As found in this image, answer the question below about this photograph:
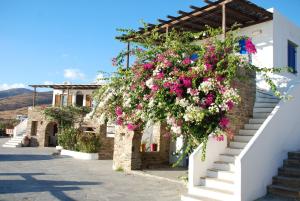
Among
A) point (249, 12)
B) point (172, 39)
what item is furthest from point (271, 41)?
point (172, 39)

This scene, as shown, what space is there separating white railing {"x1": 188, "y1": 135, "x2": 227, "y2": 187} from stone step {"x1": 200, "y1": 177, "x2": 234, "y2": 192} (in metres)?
0.17

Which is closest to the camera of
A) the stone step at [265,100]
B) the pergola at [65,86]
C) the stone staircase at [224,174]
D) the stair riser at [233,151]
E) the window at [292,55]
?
the stone staircase at [224,174]

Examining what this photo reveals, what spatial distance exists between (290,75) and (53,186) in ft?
36.9

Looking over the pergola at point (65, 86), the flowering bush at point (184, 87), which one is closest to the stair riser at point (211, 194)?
the flowering bush at point (184, 87)

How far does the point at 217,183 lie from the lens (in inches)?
314

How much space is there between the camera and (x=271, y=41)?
43.9 feet

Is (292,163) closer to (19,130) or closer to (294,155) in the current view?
(294,155)

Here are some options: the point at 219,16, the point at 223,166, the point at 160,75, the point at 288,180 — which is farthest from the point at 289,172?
the point at 219,16

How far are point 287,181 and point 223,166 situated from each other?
1.73 metres

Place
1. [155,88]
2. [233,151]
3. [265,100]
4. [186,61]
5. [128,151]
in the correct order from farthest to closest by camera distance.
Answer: [128,151] → [265,100] → [186,61] → [155,88] → [233,151]

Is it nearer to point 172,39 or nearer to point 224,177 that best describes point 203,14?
point 172,39

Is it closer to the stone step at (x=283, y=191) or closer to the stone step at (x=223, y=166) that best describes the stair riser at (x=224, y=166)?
the stone step at (x=223, y=166)

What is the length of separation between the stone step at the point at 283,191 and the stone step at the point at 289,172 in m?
0.72

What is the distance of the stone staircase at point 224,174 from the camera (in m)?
7.71
